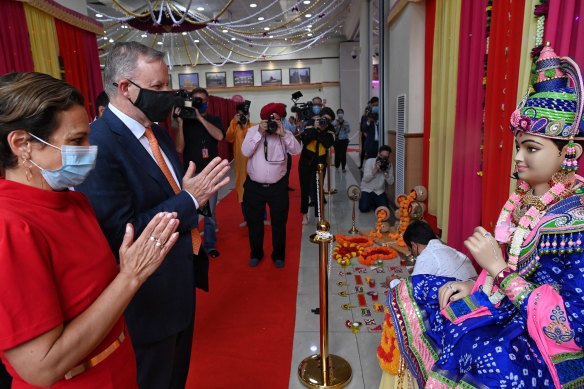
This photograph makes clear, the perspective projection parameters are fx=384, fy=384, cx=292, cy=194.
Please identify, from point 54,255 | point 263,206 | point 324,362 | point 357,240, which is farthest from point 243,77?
point 54,255

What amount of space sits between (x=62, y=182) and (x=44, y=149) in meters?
0.08

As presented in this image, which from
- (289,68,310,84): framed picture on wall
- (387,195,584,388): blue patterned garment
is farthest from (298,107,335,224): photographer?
(289,68,310,84): framed picture on wall

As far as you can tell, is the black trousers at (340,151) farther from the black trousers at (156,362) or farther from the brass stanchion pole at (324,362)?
the black trousers at (156,362)

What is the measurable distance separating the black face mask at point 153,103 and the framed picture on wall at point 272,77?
1562 centimetres

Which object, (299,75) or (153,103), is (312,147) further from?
(299,75)

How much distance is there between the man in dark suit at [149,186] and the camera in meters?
1.29

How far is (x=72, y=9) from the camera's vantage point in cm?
451

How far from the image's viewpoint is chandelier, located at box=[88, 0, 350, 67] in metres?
5.18

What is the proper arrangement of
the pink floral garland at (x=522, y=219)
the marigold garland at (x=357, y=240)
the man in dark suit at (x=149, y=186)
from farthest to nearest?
the marigold garland at (x=357, y=240)
the man in dark suit at (x=149, y=186)
the pink floral garland at (x=522, y=219)

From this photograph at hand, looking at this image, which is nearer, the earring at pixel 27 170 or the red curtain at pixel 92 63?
the earring at pixel 27 170

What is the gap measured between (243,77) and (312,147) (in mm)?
12607

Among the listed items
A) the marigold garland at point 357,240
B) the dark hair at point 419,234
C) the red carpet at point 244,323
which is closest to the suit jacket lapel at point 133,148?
the red carpet at point 244,323

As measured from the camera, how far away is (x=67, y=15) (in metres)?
4.27

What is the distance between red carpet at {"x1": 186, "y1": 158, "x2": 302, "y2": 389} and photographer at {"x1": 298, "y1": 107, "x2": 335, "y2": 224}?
0.90 meters
